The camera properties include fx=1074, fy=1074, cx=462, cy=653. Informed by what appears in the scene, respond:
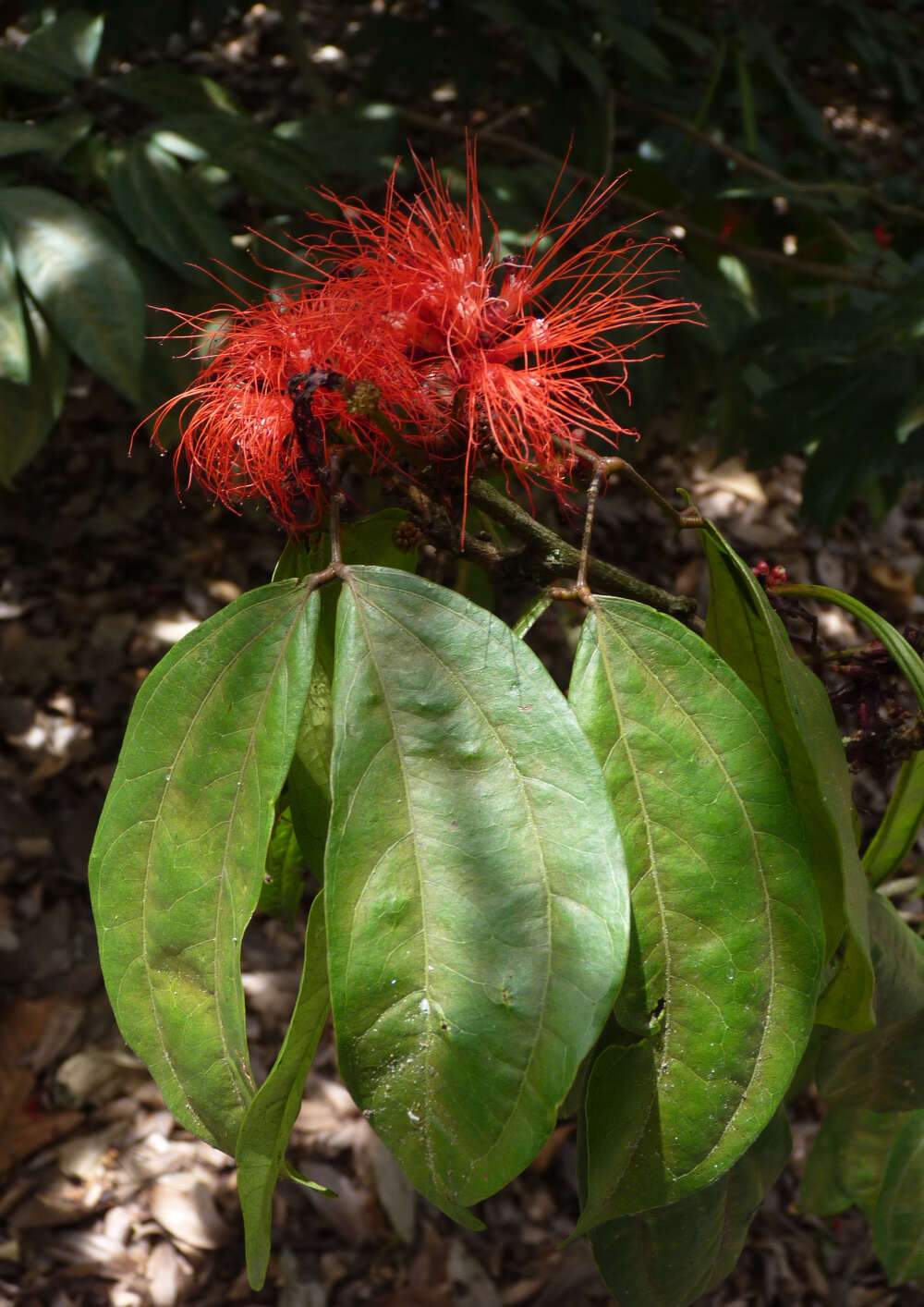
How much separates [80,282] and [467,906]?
41.4 inches

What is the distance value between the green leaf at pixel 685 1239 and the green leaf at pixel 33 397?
1155 mm

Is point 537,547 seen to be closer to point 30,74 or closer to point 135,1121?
point 30,74

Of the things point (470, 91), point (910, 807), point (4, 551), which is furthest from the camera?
point (4, 551)

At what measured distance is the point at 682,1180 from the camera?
59cm

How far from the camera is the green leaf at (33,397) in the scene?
138cm

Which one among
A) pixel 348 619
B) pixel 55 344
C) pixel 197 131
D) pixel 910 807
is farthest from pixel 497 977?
pixel 197 131

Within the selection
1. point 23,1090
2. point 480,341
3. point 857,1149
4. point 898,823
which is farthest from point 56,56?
point 857,1149

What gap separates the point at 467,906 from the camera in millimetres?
555

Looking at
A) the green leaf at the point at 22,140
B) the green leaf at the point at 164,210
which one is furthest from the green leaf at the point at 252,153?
the green leaf at the point at 22,140

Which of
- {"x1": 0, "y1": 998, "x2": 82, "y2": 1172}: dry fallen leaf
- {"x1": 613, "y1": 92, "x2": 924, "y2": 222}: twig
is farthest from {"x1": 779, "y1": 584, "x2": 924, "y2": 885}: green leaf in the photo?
{"x1": 0, "y1": 998, "x2": 82, "y2": 1172}: dry fallen leaf

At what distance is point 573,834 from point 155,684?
269 millimetres

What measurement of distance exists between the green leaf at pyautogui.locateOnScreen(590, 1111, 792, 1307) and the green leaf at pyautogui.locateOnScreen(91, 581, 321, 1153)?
36 centimetres

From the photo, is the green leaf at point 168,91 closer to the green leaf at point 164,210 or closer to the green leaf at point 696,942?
the green leaf at point 164,210

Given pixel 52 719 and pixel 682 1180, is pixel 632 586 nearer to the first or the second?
pixel 682 1180
